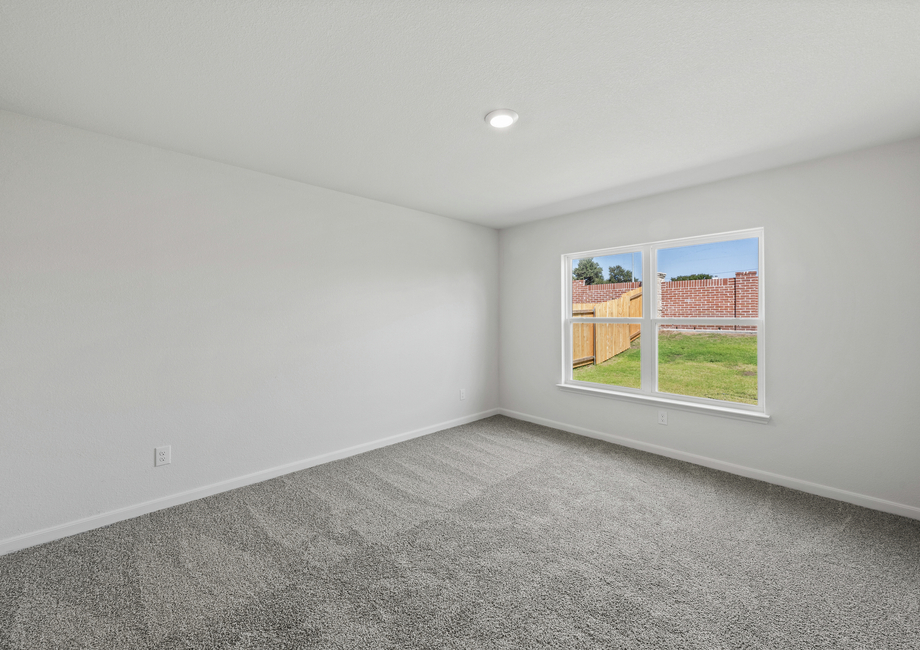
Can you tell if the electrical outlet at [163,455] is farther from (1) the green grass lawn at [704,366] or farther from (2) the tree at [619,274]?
(2) the tree at [619,274]

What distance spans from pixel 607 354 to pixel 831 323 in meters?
1.75

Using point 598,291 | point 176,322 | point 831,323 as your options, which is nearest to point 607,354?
point 598,291

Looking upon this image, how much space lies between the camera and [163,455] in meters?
2.56

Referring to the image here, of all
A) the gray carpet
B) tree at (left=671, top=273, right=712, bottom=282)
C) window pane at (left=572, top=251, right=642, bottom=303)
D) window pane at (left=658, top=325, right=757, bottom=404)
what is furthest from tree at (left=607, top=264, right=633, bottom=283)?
the gray carpet

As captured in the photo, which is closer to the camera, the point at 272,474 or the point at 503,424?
the point at 272,474

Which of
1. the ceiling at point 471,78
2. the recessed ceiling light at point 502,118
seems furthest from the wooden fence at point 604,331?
the recessed ceiling light at point 502,118

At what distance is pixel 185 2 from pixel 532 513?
289 centimetres

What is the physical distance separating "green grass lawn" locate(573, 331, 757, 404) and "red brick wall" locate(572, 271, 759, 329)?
0.19 meters

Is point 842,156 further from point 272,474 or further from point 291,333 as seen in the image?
point 272,474

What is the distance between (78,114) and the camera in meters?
2.12

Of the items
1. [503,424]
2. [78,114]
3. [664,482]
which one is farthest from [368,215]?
[664,482]

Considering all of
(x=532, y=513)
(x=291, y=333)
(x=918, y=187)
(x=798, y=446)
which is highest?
(x=918, y=187)

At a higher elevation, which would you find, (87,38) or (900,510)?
(87,38)

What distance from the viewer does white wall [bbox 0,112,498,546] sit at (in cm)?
215
